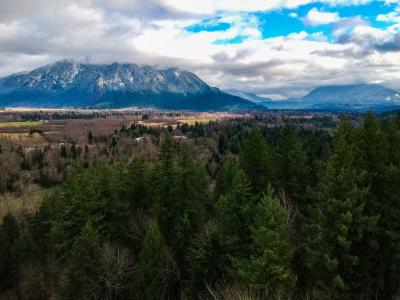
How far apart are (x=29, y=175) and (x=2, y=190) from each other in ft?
43.5

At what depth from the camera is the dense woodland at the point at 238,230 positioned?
28.7 m

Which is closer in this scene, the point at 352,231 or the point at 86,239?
the point at 352,231

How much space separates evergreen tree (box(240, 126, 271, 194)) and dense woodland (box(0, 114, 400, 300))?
11 cm

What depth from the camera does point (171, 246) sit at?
42.6m

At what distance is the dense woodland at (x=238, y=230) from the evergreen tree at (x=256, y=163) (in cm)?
11

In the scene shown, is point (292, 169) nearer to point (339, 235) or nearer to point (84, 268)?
point (339, 235)

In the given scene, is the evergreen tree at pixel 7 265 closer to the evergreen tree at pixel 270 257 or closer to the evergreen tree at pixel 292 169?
the evergreen tree at pixel 292 169

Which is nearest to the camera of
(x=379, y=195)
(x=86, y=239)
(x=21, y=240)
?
(x=379, y=195)

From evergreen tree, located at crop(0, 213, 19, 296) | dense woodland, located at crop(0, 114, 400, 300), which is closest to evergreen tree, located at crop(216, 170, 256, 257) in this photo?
dense woodland, located at crop(0, 114, 400, 300)

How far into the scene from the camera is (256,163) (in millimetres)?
43875

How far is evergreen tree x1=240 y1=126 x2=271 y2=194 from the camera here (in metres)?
43.3

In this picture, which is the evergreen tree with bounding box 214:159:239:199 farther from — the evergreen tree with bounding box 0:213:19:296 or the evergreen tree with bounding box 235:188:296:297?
the evergreen tree with bounding box 0:213:19:296

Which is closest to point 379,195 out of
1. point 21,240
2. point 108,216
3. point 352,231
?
point 352,231

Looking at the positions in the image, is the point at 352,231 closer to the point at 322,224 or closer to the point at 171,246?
the point at 322,224
